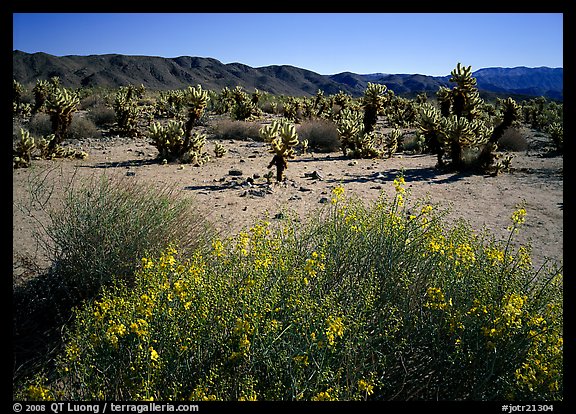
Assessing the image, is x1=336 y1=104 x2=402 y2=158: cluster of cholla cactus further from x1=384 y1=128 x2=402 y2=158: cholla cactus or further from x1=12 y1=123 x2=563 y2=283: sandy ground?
x1=12 y1=123 x2=563 y2=283: sandy ground

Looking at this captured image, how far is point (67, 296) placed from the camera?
3.68 meters

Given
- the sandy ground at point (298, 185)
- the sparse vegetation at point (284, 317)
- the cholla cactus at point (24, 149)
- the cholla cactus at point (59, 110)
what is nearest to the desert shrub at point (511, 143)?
the sandy ground at point (298, 185)

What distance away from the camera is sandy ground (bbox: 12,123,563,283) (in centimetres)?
593

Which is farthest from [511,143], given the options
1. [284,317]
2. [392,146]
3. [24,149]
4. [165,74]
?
[165,74]

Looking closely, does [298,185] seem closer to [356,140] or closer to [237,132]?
[356,140]

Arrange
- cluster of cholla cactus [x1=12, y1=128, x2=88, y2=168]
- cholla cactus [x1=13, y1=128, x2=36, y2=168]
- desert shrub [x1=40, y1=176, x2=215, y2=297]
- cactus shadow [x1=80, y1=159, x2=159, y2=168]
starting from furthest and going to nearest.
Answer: cactus shadow [x1=80, y1=159, x2=159, y2=168] → cholla cactus [x1=13, y1=128, x2=36, y2=168] → cluster of cholla cactus [x1=12, y1=128, x2=88, y2=168] → desert shrub [x1=40, y1=176, x2=215, y2=297]

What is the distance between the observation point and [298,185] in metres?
8.79

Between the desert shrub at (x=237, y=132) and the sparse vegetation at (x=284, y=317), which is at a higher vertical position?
the desert shrub at (x=237, y=132)

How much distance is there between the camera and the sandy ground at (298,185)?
593cm

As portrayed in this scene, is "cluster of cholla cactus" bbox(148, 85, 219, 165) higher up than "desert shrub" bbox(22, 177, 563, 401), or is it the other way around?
"cluster of cholla cactus" bbox(148, 85, 219, 165)

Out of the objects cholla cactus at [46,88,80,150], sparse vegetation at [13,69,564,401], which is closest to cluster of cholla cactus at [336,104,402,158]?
cholla cactus at [46,88,80,150]

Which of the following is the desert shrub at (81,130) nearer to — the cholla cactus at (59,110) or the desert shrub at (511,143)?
the cholla cactus at (59,110)
